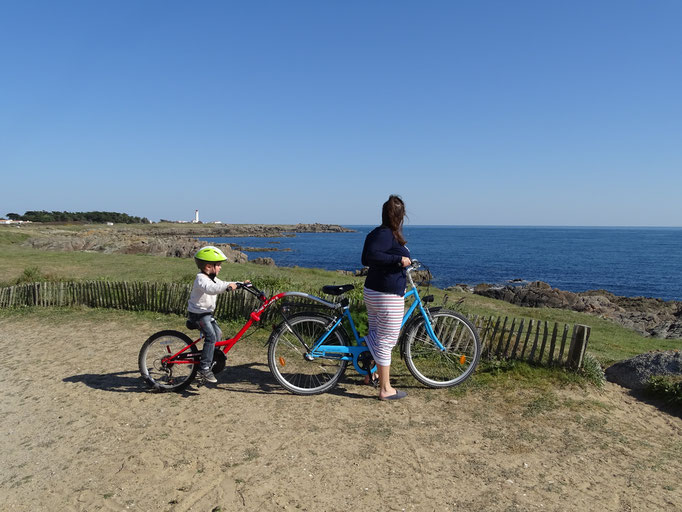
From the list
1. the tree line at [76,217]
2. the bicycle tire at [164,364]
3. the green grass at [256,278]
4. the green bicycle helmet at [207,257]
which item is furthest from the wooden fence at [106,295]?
the tree line at [76,217]

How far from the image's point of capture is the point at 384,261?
5.12 metres

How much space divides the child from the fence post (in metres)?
4.86

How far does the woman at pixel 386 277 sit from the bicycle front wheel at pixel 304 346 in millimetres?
583

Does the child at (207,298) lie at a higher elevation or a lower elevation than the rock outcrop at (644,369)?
higher

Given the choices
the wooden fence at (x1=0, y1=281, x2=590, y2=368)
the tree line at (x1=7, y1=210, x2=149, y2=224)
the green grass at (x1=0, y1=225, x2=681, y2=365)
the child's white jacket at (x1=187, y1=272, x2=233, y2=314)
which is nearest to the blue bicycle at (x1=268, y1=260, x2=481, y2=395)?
the child's white jacket at (x1=187, y1=272, x2=233, y2=314)

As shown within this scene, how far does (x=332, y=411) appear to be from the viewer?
5402mm

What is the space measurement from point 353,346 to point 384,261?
4.59 feet

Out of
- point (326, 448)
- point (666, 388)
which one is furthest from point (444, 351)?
point (666, 388)

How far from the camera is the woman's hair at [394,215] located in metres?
5.20

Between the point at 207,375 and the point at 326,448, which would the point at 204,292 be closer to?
the point at 207,375

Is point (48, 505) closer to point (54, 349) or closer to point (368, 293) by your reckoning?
point (368, 293)

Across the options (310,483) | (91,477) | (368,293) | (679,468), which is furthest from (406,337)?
(91,477)

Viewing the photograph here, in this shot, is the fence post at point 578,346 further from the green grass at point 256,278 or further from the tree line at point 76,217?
the tree line at point 76,217

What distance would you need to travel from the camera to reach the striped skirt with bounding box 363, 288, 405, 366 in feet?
17.5
